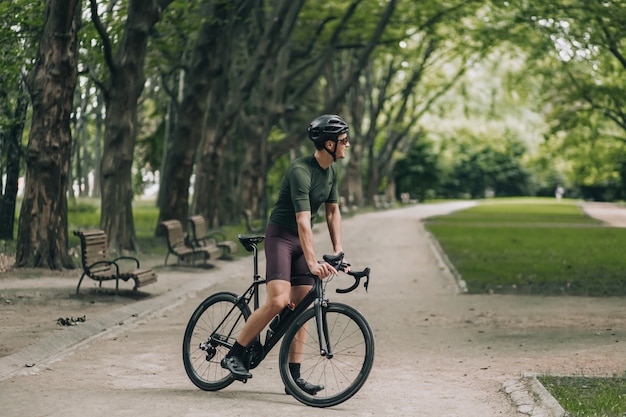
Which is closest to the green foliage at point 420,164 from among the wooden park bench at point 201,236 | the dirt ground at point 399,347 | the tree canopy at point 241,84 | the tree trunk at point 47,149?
the tree canopy at point 241,84

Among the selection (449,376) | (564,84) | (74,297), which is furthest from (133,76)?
(564,84)

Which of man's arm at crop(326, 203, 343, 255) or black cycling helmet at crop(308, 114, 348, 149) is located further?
man's arm at crop(326, 203, 343, 255)

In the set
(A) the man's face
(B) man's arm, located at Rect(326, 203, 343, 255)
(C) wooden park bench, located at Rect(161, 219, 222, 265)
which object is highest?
(A) the man's face

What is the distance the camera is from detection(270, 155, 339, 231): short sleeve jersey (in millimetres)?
7531

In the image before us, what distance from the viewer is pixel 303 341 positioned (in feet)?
25.6

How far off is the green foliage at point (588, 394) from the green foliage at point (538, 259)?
330 inches

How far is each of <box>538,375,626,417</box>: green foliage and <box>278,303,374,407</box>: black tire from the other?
128cm

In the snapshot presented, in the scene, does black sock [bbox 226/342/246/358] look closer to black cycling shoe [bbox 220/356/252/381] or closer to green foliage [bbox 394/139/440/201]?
black cycling shoe [bbox 220/356/252/381]

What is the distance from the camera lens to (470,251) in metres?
26.1

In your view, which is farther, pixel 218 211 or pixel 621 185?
pixel 621 185

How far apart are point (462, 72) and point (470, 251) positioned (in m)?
29.5

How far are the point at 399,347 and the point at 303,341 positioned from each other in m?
3.44

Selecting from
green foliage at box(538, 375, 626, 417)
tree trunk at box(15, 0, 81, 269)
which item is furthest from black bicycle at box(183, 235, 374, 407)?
tree trunk at box(15, 0, 81, 269)

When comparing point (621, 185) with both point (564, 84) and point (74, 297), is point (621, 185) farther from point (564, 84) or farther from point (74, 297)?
point (74, 297)
